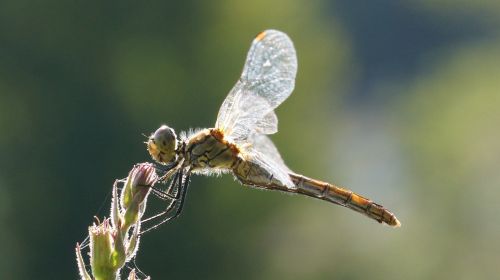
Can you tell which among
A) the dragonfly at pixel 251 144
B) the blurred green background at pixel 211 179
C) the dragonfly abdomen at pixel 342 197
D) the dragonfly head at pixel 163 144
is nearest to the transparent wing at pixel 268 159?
the dragonfly at pixel 251 144

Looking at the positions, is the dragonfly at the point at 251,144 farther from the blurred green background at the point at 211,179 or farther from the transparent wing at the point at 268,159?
the blurred green background at the point at 211,179

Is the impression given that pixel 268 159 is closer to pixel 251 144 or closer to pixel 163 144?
pixel 251 144

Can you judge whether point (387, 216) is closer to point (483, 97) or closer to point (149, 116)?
point (149, 116)

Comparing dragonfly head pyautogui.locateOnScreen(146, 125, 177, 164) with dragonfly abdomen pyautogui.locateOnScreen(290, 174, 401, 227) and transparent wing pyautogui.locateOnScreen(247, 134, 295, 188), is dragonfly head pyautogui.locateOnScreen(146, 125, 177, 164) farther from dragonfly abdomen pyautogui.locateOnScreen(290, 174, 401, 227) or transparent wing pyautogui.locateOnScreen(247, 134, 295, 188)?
dragonfly abdomen pyautogui.locateOnScreen(290, 174, 401, 227)

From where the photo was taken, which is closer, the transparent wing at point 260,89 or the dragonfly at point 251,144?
the dragonfly at point 251,144

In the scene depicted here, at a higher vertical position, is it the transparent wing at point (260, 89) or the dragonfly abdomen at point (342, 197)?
the transparent wing at point (260, 89)

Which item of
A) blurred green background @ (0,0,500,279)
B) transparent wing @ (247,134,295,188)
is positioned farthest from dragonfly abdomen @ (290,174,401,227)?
blurred green background @ (0,0,500,279)
